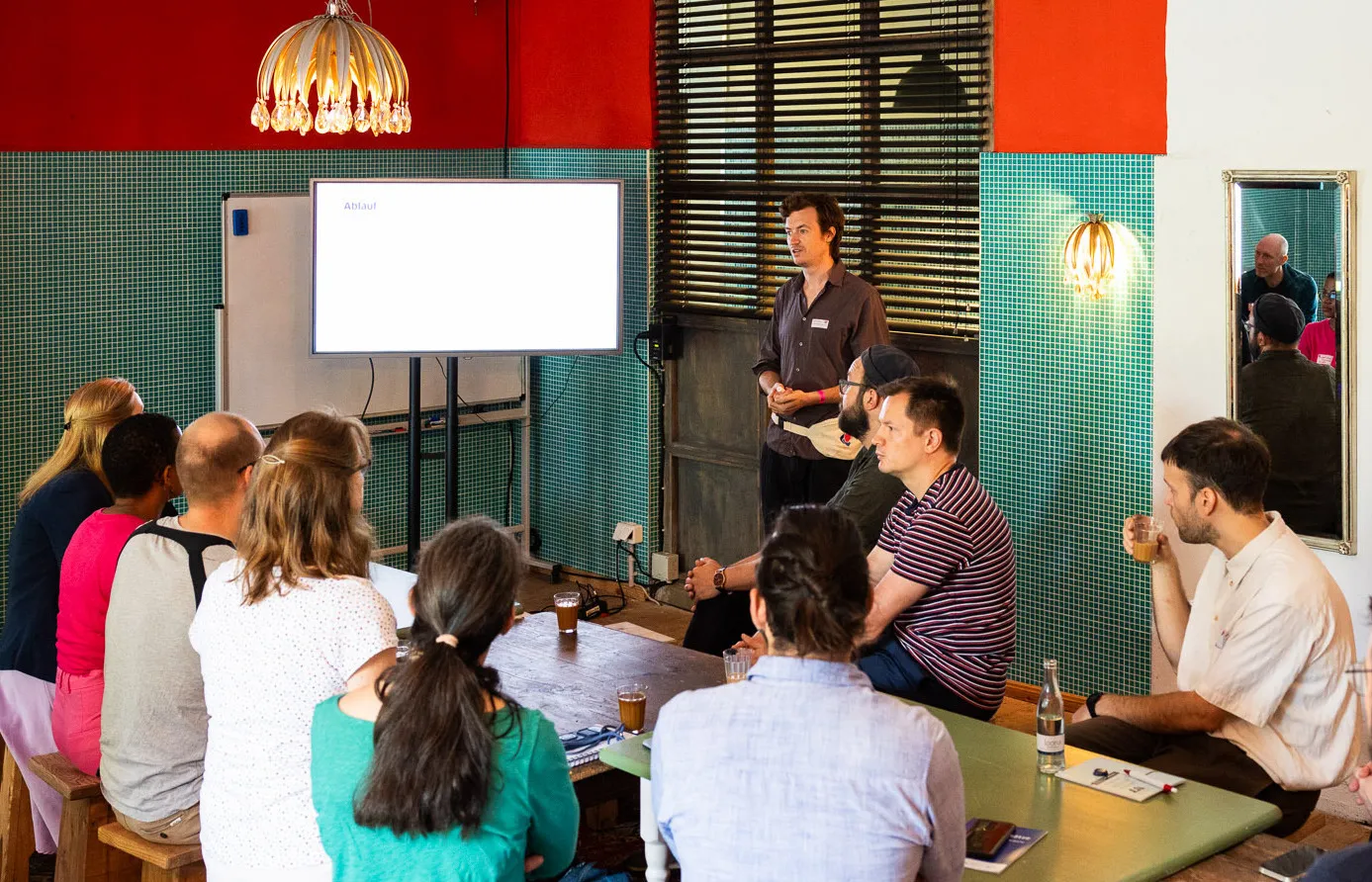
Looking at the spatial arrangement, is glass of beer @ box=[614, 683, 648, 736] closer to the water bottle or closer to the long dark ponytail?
the water bottle

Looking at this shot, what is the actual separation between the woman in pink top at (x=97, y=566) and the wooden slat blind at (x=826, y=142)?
115 inches

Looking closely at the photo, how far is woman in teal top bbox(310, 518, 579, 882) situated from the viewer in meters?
2.16

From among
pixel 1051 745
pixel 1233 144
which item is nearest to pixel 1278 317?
pixel 1233 144

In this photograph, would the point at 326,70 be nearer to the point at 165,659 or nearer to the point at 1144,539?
the point at 165,659

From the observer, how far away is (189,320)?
19.9 feet

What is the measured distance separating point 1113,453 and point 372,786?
3.40m

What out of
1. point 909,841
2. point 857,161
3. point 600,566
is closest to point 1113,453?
point 857,161

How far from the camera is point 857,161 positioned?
19.1ft

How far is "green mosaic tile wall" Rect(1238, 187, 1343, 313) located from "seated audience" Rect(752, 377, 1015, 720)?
1.47 meters

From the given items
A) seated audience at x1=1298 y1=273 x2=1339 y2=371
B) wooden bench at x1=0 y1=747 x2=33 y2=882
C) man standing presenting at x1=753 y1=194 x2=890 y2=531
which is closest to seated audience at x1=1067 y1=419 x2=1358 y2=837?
seated audience at x1=1298 y1=273 x2=1339 y2=371

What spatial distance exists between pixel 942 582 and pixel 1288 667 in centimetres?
75

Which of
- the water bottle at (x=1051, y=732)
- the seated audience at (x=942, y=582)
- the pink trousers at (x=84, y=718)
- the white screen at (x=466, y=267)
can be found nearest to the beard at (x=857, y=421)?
the seated audience at (x=942, y=582)

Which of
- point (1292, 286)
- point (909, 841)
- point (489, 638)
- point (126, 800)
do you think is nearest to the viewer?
point (909, 841)

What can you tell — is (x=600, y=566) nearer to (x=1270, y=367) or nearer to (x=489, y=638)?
(x=1270, y=367)
